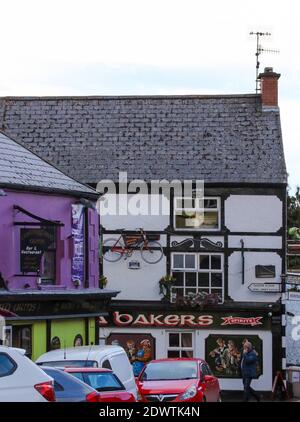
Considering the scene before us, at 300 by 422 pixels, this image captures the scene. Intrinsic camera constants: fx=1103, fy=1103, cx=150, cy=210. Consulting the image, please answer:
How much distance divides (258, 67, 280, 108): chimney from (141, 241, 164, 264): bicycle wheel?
6.77 m

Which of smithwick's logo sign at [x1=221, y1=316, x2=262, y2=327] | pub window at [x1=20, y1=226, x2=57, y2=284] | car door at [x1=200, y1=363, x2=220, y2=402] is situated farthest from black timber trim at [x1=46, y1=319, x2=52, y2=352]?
smithwick's logo sign at [x1=221, y1=316, x2=262, y2=327]

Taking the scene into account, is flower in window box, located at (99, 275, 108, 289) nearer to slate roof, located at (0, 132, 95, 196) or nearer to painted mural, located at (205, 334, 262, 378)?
painted mural, located at (205, 334, 262, 378)

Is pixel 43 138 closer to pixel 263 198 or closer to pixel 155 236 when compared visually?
pixel 155 236

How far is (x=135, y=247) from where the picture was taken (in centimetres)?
3838

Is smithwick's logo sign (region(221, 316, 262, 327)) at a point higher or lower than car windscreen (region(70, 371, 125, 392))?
lower

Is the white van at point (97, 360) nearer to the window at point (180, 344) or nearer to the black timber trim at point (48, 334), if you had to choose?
the black timber trim at point (48, 334)

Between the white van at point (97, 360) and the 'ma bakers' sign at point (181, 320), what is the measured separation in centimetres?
1736

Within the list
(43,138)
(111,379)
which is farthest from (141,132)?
(111,379)

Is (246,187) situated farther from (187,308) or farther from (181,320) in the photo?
(181,320)

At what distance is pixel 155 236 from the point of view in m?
38.2

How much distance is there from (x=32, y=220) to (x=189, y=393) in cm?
852

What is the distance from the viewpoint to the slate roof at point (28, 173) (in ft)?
94.7

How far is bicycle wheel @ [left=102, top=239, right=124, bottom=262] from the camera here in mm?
38406

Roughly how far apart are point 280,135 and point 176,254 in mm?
5739
